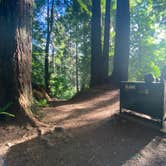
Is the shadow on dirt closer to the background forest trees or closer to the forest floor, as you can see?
the forest floor

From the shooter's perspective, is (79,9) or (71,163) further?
(79,9)

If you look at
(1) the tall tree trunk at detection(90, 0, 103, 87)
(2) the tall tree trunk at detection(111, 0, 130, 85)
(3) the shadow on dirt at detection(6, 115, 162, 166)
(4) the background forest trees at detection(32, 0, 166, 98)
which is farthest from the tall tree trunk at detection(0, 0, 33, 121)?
(4) the background forest trees at detection(32, 0, 166, 98)

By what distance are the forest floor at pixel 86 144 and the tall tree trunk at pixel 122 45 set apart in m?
5.66

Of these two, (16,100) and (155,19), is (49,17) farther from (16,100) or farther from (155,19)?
(16,100)

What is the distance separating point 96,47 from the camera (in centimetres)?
1109

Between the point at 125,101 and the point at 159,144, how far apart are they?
128 centimetres

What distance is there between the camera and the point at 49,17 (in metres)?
16.2

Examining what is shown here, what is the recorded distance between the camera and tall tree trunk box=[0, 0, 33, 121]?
417 cm

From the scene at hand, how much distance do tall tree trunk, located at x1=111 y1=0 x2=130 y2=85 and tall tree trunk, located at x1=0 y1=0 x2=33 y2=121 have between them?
6.25 metres

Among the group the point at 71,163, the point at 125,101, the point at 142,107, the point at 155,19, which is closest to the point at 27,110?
the point at 71,163

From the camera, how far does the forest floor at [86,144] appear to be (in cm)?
293

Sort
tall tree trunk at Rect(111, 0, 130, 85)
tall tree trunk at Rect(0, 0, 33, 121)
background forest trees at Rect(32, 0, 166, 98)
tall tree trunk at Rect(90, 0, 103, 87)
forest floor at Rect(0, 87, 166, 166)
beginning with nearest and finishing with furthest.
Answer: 1. forest floor at Rect(0, 87, 166, 166)
2. tall tree trunk at Rect(0, 0, 33, 121)
3. tall tree trunk at Rect(111, 0, 130, 85)
4. tall tree trunk at Rect(90, 0, 103, 87)
5. background forest trees at Rect(32, 0, 166, 98)

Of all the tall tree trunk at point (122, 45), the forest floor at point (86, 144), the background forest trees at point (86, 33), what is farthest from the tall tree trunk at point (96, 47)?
the forest floor at point (86, 144)

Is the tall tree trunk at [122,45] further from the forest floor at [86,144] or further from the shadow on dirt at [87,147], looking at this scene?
the shadow on dirt at [87,147]
